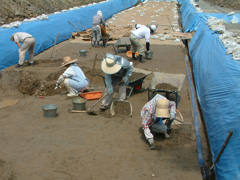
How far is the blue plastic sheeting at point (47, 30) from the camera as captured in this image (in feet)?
34.2

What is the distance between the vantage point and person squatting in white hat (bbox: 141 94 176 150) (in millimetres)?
4801

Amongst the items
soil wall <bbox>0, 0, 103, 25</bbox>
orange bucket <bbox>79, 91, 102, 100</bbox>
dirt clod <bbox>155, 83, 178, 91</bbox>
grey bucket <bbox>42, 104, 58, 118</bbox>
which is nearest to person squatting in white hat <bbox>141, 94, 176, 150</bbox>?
dirt clod <bbox>155, 83, 178, 91</bbox>

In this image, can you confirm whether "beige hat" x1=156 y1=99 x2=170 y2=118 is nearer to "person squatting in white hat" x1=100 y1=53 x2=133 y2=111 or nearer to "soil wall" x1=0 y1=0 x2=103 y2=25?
"person squatting in white hat" x1=100 y1=53 x2=133 y2=111

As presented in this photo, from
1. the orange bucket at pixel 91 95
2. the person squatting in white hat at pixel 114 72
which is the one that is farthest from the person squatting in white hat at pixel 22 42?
the person squatting in white hat at pixel 114 72

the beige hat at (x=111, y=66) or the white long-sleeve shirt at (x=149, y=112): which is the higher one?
the beige hat at (x=111, y=66)

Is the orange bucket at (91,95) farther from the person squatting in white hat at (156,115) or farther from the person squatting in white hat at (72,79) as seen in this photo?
the person squatting in white hat at (156,115)

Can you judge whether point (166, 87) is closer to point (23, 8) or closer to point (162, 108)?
point (162, 108)

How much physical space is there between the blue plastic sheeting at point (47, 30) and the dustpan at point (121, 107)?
5.27 meters

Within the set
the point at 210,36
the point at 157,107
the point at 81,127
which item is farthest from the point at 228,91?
the point at 210,36

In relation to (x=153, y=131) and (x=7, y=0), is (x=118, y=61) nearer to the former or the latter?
(x=153, y=131)

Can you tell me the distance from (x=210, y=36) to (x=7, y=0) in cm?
1391

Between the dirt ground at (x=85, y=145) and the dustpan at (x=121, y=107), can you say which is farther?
the dustpan at (x=121, y=107)

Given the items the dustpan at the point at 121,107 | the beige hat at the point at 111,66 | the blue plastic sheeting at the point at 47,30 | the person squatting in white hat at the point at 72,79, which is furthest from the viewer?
the blue plastic sheeting at the point at 47,30

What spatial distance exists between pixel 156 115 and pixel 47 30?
32.9 ft
